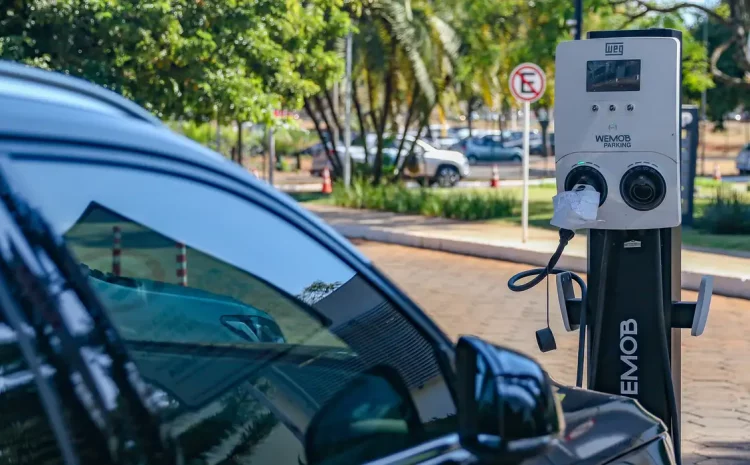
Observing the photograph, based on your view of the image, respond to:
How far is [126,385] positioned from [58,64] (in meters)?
14.1

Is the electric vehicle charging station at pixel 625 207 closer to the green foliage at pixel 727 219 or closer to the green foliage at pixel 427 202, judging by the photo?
the green foliage at pixel 727 219

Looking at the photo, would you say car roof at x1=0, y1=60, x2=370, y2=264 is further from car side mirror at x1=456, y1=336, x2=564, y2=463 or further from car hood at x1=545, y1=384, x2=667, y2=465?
car hood at x1=545, y1=384, x2=667, y2=465

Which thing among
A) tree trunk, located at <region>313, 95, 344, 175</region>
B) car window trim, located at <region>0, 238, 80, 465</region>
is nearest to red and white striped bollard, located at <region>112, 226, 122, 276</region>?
car window trim, located at <region>0, 238, 80, 465</region>

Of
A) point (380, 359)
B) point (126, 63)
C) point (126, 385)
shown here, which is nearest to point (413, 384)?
point (380, 359)

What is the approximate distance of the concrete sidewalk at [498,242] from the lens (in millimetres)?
12318

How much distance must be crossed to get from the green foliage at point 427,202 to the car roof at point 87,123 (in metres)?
18.2

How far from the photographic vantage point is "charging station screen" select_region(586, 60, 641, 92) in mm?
4457

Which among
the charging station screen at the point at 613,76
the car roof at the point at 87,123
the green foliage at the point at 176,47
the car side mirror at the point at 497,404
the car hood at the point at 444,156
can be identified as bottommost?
the car hood at the point at 444,156

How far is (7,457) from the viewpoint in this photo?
178cm

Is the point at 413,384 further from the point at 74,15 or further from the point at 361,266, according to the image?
the point at 74,15

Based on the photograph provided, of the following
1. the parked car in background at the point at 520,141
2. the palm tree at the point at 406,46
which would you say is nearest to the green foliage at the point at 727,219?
the palm tree at the point at 406,46

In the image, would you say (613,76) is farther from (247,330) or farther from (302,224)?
(302,224)

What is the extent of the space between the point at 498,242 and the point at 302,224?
13.8 metres

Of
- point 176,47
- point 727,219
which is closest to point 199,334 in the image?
point 176,47
